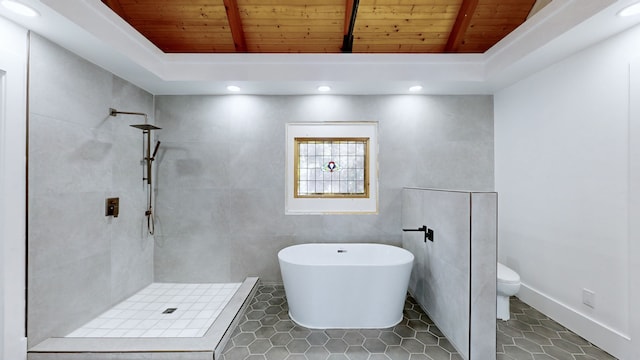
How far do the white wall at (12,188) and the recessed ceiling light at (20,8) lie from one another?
171 millimetres

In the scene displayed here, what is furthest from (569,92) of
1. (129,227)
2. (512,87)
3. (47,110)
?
(129,227)

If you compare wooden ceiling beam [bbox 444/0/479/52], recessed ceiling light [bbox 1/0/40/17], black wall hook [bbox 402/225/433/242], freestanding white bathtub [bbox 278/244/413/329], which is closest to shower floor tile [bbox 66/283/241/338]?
freestanding white bathtub [bbox 278/244/413/329]

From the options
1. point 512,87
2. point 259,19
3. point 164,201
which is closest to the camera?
point 259,19

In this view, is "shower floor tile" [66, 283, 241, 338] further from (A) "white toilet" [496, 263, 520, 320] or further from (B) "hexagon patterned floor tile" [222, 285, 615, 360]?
(A) "white toilet" [496, 263, 520, 320]

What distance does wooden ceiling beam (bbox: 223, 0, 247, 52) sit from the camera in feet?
8.15

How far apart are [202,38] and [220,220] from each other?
206 centimetres

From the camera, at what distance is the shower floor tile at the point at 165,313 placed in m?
2.12

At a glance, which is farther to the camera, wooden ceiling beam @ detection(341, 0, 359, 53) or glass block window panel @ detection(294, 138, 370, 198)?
glass block window panel @ detection(294, 138, 370, 198)

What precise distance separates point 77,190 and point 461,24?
12.7ft

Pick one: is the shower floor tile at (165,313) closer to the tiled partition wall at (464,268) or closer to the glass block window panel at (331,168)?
the glass block window panel at (331,168)

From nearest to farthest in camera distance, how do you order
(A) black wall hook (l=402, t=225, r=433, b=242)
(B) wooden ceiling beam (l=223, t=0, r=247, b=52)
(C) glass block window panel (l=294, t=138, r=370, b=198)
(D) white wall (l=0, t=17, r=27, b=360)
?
1. (D) white wall (l=0, t=17, r=27, b=360)
2. (A) black wall hook (l=402, t=225, r=433, b=242)
3. (B) wooden ceiling beam (l=223, t=0, r=247, b=52)
4. (C) glass block window panel (l=294, t=138, r=370, b=198)

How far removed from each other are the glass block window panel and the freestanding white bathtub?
116 centimetres

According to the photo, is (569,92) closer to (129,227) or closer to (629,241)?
(629,241)

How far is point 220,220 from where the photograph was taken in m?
3.11
